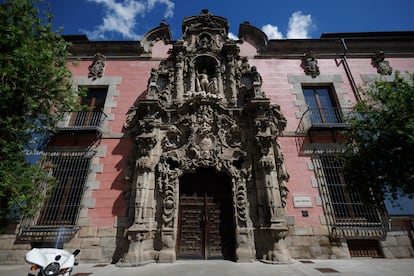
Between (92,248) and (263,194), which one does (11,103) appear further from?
(263,194)

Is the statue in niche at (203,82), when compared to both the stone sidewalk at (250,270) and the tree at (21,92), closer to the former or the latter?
the tree at (21,92)

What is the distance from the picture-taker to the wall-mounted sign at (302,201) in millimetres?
6863

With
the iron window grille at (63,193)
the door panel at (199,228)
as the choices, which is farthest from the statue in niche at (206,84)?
the iron window grille at (63,193)

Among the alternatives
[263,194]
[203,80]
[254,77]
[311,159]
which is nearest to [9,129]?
[203,80]

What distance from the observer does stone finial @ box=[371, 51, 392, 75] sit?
9.56 m

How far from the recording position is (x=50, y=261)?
3.25 m

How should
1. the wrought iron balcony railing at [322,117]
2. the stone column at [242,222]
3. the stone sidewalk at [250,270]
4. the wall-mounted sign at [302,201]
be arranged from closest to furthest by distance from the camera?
the stone sidewalk at [250,270] → the stone column at [242,222] → the wall-mounted sign at [302,201] → the wrought iron balcony railing at [322,117]

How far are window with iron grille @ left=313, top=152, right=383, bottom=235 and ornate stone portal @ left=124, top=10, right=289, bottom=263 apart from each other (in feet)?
4.89

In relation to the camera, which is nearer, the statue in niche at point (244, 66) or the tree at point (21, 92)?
the tree at point (21, 92)

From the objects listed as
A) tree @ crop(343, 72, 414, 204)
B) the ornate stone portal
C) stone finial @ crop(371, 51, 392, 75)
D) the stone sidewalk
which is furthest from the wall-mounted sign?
stone finial @ crop(371, 51, 392, 75)

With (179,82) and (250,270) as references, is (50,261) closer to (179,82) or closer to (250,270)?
(250,270)

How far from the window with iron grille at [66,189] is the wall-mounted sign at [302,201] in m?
7.57

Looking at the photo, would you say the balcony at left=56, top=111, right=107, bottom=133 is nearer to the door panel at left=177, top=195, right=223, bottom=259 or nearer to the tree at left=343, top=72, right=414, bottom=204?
the door panel at left=177, top=195, right=223, bottom=259

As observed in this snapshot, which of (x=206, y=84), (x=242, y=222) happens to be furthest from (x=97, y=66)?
(x=242, y=222)
